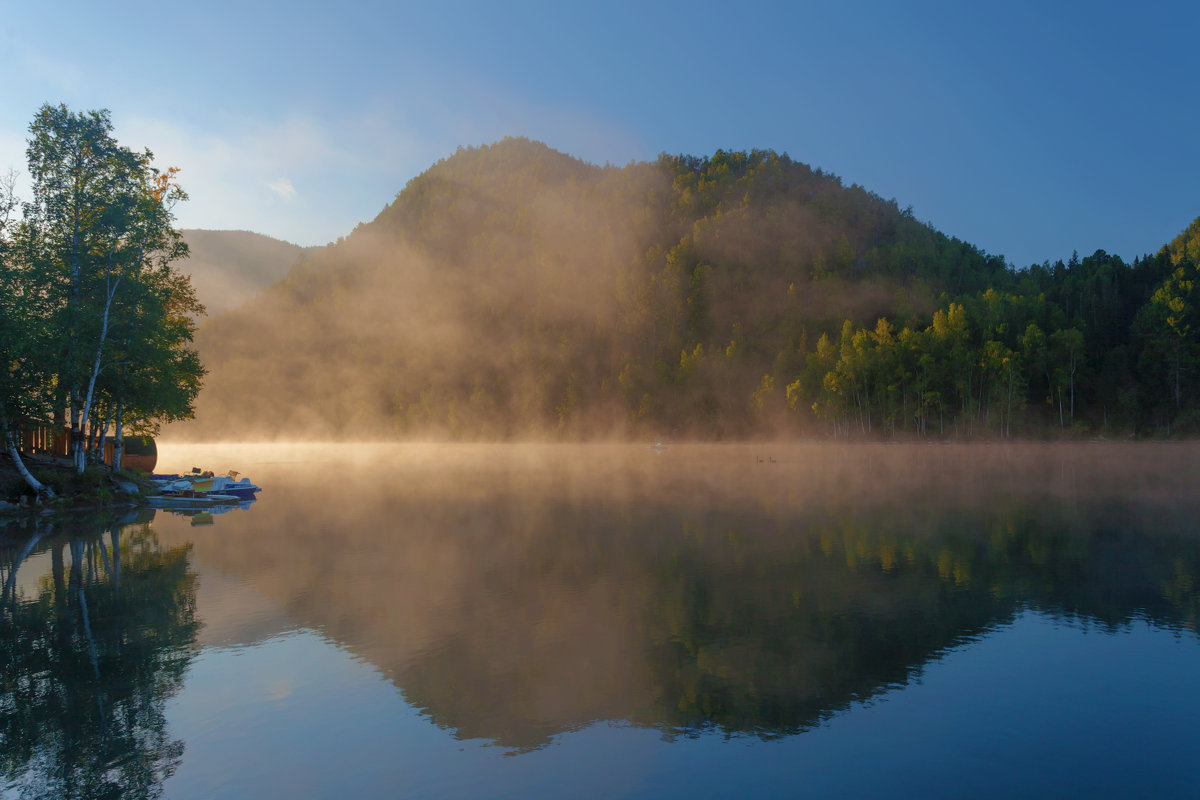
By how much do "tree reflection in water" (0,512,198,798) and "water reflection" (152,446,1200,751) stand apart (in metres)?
3.24

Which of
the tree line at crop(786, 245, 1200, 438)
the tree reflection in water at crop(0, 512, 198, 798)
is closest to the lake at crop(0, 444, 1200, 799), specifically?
the tree reflection in water at crop(0, 512, 198, 798)

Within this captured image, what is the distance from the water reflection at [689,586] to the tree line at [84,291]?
39.6 feet

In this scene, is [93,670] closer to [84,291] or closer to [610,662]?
[610,662]

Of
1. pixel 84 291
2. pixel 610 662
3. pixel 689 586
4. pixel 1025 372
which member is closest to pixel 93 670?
pixel 610 662

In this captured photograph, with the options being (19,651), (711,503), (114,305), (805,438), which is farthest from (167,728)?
(805,438)

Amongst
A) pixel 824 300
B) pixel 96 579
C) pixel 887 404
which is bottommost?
pixel 96 579

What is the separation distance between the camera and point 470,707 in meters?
13.2

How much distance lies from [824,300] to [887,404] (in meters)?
66.3

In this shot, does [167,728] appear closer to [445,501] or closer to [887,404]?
[445,501]

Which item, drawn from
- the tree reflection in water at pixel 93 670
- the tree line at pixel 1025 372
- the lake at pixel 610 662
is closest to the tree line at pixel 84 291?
the lake at pixel 610 662

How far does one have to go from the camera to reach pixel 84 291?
43.3m

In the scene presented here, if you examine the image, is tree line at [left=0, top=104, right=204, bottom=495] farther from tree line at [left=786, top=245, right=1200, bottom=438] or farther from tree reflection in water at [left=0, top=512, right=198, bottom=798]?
tree line at [left=786, top=245, right=1200, bottom=438]

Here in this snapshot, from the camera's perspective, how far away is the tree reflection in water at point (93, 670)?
1052 cm

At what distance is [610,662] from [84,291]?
4489 cm
